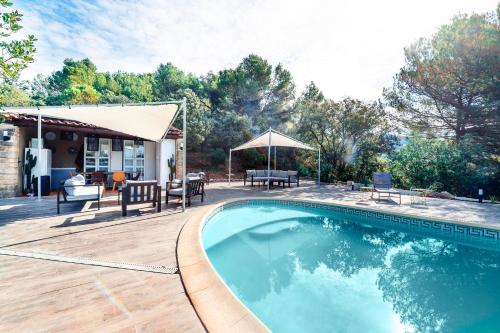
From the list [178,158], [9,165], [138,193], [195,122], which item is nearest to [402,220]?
[138,193]

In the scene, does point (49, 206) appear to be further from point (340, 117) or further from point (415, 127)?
point (415, 127)

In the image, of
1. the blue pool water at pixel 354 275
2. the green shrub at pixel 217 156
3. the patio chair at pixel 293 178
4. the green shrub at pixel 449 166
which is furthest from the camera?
the green shrub at pixel 217 156

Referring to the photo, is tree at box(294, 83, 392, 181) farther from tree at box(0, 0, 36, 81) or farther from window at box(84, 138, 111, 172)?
tree at box(0, 0, 36, 81)

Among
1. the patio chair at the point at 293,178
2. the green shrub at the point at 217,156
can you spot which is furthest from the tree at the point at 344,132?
the green shrub at the point at 217,156

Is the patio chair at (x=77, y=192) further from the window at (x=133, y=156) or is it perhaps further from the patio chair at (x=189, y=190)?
the window at (x=133, y=156)

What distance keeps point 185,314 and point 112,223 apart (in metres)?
3.38

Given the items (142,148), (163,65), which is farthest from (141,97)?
(142,148)

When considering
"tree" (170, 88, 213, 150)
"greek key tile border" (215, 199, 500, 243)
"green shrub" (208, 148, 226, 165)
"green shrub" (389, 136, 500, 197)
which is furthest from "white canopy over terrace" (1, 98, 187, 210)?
"green shrub" (208, 148, 226, 165)

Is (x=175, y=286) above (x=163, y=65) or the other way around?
the other way around

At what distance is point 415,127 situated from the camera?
11938 mm

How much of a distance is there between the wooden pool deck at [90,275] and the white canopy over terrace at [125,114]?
197cm

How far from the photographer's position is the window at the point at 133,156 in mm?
10938

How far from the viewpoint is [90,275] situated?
2.47 meters

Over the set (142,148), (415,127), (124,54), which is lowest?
(142,148)
